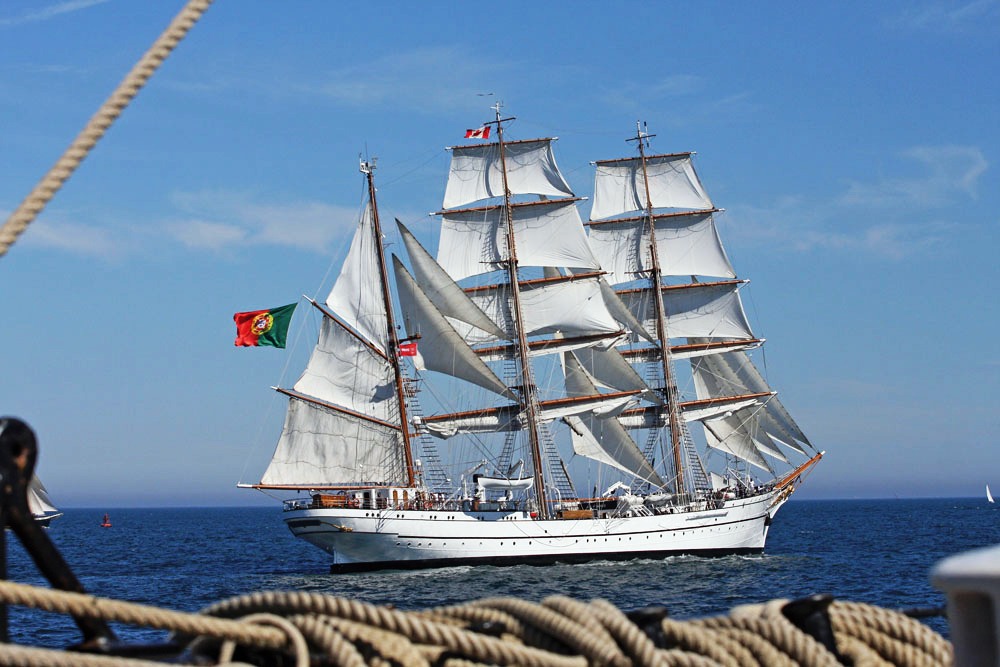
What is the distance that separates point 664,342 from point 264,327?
2448cm

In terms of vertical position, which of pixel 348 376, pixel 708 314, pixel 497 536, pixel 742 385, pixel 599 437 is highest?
pixel 708 314

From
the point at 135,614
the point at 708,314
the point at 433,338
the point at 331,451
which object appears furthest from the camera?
the point at 708,314

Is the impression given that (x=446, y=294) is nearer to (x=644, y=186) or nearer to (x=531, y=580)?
(x=531, y=580)

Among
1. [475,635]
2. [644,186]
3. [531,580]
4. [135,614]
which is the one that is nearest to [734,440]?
[644,186]

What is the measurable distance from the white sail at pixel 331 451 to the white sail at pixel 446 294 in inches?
249

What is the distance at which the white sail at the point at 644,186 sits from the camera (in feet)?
216

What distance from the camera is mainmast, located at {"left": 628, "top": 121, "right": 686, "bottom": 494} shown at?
6009cm

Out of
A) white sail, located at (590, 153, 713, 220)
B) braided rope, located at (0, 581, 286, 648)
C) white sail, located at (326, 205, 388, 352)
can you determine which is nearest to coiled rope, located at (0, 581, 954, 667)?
braided rope, located at (0, 581, 286, 648)

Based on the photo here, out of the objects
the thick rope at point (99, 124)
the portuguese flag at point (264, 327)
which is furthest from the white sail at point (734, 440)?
the thick rope at point (99, 124)

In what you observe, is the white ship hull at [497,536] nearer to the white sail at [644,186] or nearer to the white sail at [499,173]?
the white sail at [499,173]

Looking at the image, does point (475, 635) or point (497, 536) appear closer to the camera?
point (475, 635)

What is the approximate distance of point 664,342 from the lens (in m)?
62.7

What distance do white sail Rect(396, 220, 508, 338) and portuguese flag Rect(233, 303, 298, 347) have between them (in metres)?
8.15

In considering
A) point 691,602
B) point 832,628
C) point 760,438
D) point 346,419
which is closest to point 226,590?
point 346,419
